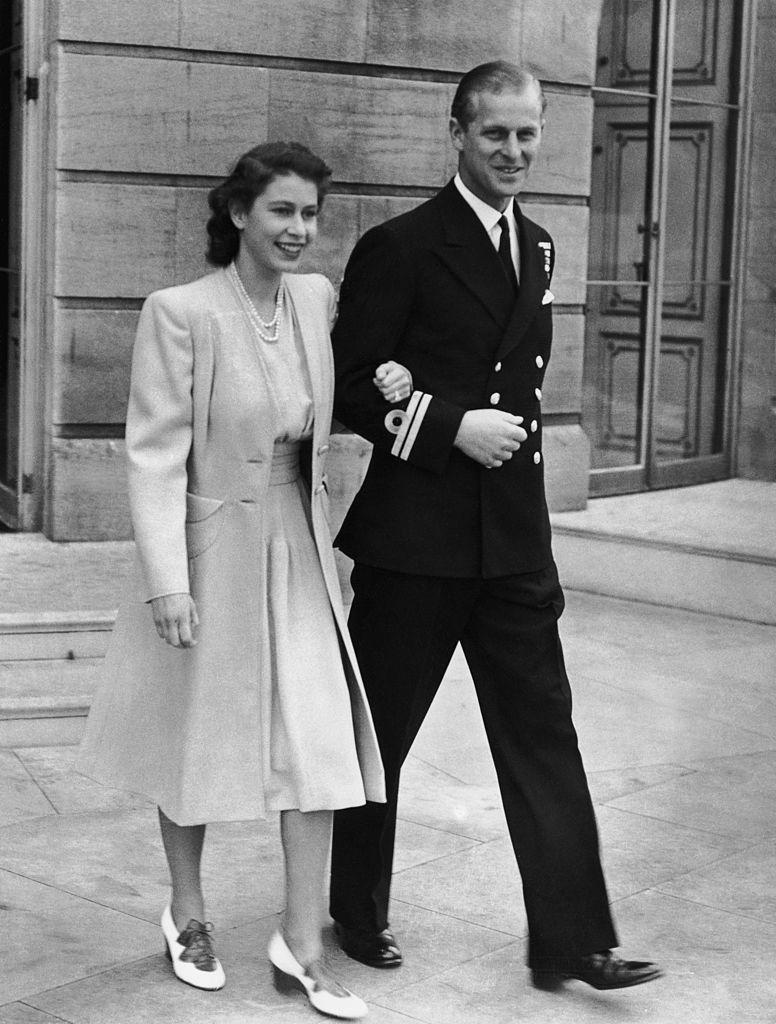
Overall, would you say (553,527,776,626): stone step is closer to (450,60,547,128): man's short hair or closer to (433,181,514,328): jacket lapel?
(433,181,514,328): jacket lapel

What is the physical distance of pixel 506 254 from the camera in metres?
4.12

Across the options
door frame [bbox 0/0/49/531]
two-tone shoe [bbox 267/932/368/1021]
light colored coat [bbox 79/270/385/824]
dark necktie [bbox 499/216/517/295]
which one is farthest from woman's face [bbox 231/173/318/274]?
door frame [bbox 0/0/49/531]

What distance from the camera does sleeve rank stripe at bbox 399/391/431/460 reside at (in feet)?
12.9

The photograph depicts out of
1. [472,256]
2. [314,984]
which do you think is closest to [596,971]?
[314,984]

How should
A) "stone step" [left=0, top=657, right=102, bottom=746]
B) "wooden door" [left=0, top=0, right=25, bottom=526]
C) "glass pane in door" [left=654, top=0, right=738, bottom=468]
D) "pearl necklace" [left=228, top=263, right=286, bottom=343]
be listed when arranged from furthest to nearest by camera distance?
"glass pane in door" [left=654, top=0, right=738, bottom=468] < "wooden door" [left=0, top=0, right=25, bottom=526] < "stone step" [left=0, top=657, right=102, bottom=746] < "pearl necklace" [left=228, top=263, right=286, bottom=343]

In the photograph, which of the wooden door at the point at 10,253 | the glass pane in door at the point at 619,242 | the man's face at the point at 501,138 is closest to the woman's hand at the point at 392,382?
the man's face at the point at 501,138

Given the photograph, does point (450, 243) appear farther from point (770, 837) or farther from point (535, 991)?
point (770, 837)

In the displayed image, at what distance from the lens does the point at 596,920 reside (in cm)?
407

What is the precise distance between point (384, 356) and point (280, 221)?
1.22 feet

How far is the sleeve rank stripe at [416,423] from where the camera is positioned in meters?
3.94

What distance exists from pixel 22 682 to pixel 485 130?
3193 millimetres

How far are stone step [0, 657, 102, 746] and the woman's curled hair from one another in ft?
8.67

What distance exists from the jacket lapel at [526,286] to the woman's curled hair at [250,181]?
0.48m

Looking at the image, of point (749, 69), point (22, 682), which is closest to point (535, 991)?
point (22, 682)
